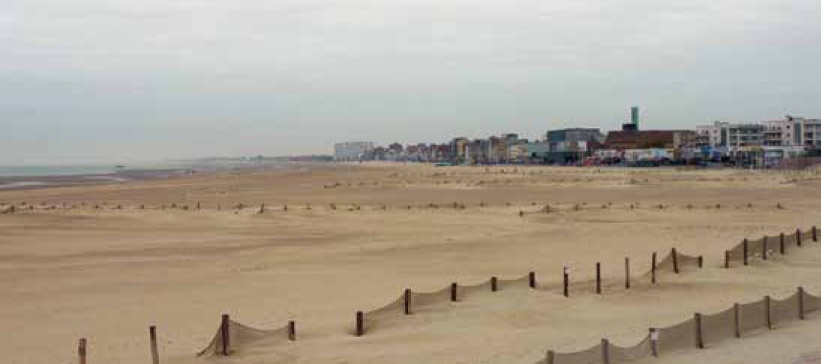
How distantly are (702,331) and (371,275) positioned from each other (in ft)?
30.7

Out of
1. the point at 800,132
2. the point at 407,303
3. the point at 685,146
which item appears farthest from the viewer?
the point at 685,146

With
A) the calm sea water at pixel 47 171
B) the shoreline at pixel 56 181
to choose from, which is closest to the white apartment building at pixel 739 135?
the shoreline at pixel 56 181

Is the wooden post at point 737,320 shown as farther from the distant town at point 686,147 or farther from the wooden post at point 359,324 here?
the distant town at point 686,147

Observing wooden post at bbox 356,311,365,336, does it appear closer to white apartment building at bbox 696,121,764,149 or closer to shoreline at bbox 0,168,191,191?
shoreline at bbox 0,168,191,191

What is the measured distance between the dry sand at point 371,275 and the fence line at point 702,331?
0.97ft

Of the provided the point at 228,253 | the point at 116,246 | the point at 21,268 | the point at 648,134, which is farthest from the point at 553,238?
the point at 648,134

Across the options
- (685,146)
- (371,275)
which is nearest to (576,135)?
(685,146)

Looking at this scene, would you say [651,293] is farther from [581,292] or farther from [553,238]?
[553,238]

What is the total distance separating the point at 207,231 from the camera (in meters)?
29.2

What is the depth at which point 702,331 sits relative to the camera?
1125cm

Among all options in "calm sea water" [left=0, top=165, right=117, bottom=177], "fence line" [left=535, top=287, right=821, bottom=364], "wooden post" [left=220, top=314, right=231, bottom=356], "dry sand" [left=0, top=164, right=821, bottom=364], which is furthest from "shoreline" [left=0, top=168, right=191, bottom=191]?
"fence line" [left=535, top=287, right=821, bottom=364]

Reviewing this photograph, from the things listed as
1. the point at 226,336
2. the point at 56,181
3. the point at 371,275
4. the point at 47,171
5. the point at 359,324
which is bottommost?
the point at 371,275

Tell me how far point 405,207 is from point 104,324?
25196 millimetres

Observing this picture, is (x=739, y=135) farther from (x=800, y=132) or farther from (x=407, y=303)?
(x=407, y=303)
